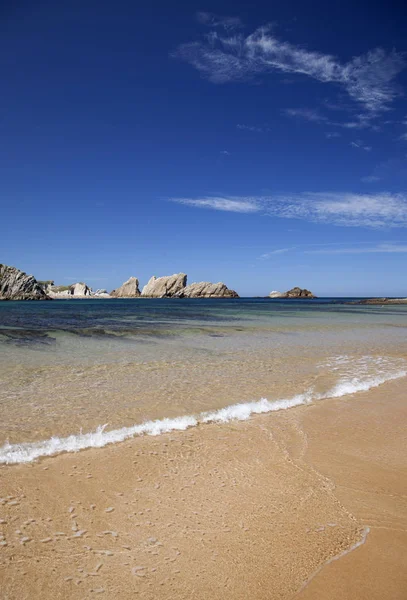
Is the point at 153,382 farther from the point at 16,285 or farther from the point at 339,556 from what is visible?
the point at 16,285

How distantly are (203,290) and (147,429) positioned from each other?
183m

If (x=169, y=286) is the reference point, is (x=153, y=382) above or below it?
below

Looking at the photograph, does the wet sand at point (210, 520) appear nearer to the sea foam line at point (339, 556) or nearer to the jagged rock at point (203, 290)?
the sea foam line at point (339, 556)

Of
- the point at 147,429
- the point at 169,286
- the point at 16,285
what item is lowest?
the point at 147,429

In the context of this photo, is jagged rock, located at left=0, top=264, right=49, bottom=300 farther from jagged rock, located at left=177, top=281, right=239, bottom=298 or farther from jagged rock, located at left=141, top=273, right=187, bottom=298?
jagged rock, located at left=177, top=281, right=239, bottom=298

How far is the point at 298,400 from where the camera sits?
868 centimetres

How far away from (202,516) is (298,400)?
17.1 feet

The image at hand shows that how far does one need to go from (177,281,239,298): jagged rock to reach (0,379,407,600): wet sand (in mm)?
182000

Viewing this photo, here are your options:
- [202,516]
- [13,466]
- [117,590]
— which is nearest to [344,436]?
Answer: [202,516]

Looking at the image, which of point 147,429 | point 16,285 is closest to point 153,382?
point 147,429

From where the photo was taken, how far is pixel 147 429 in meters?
6.59

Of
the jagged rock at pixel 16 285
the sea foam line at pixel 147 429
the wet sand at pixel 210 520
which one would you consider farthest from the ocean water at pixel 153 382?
the jagged rock at pixel 16 285

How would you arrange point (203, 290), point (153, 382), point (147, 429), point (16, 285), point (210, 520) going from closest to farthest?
point (210, 520), point (147, 429), point (153, 382), point (16, 285), point (203, 290)

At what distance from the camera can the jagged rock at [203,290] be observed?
188 metres
